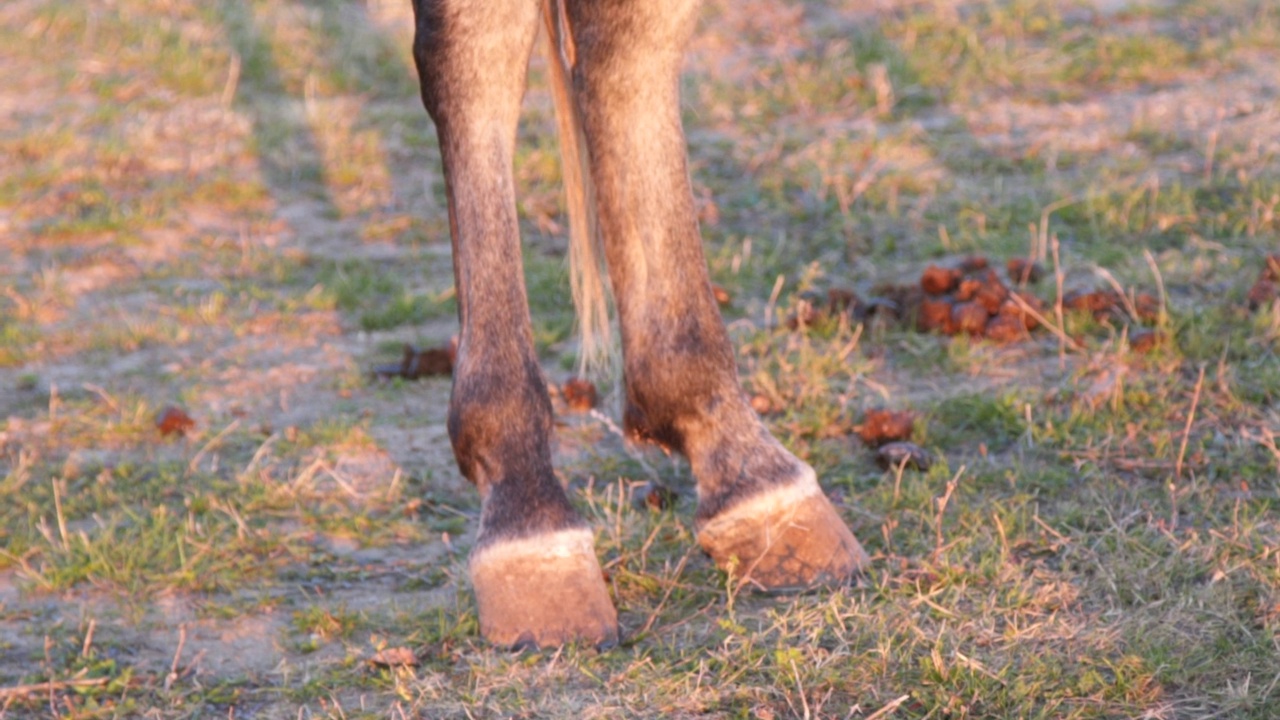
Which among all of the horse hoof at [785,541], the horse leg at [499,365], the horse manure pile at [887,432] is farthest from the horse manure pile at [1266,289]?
the horse leg at [499,365]

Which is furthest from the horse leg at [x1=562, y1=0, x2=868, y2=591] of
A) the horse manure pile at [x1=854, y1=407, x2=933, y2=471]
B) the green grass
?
the horse manure pile at [x1=854, y1=407, x2=933, y2=471]

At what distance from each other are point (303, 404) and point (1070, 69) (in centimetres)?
362

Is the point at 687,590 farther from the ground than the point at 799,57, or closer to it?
closer to it

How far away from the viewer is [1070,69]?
19.0 feet

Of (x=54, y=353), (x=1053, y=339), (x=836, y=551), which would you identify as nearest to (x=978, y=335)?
(x=1053, y=339)

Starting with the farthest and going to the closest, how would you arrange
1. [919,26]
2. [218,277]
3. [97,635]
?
[919,26]
[218,277]
[97,635]

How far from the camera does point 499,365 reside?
8.11 ft

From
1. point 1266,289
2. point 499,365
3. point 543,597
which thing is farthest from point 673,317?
point 1266,289

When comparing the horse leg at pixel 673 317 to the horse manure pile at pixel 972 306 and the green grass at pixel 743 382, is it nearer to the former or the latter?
the green grass at pixel 743 382

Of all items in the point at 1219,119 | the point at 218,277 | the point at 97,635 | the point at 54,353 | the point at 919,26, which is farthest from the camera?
the point at 919,26

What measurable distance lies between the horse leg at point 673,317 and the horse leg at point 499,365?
170mm

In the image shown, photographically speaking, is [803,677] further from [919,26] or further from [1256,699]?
[919,26]

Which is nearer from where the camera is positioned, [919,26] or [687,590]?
[687,590]

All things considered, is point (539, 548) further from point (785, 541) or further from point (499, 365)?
point (785, 541)
